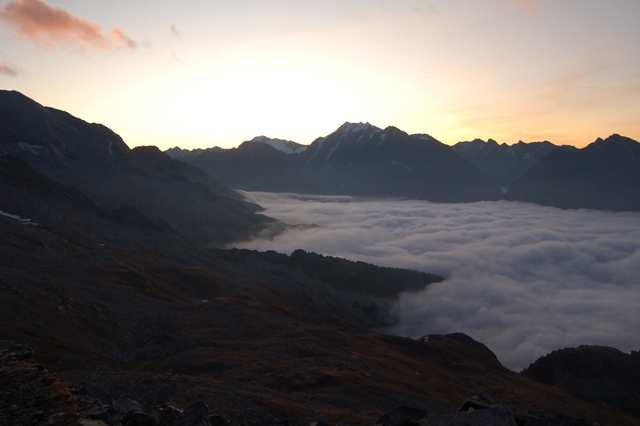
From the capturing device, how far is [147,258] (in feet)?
472

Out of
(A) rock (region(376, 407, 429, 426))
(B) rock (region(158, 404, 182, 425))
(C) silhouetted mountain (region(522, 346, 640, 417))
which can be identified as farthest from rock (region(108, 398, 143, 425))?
(C) silhouetted mountain (region(522, 346, 640, 417))

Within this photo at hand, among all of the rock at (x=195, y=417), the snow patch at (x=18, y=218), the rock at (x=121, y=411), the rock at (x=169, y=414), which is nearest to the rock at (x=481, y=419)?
the rock at (x=195, y=417)

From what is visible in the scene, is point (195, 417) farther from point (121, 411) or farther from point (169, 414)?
point (169, 414)

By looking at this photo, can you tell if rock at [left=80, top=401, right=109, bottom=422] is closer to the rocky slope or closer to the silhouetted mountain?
the rocky slope

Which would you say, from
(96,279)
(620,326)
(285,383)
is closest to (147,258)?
(96,279)

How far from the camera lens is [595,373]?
13562cm

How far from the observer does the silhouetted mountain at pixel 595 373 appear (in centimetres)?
12938

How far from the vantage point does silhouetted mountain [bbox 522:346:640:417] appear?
5094 inches

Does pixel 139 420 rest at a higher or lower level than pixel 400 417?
higher

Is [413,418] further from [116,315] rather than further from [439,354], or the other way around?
[439,354]

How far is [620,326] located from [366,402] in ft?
609

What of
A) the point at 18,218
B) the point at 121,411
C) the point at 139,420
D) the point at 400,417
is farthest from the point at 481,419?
the point at 18,218

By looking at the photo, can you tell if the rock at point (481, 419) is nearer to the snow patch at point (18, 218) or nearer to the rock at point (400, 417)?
the rock at point (400, 417)

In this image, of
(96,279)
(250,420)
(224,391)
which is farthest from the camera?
(96,279)
